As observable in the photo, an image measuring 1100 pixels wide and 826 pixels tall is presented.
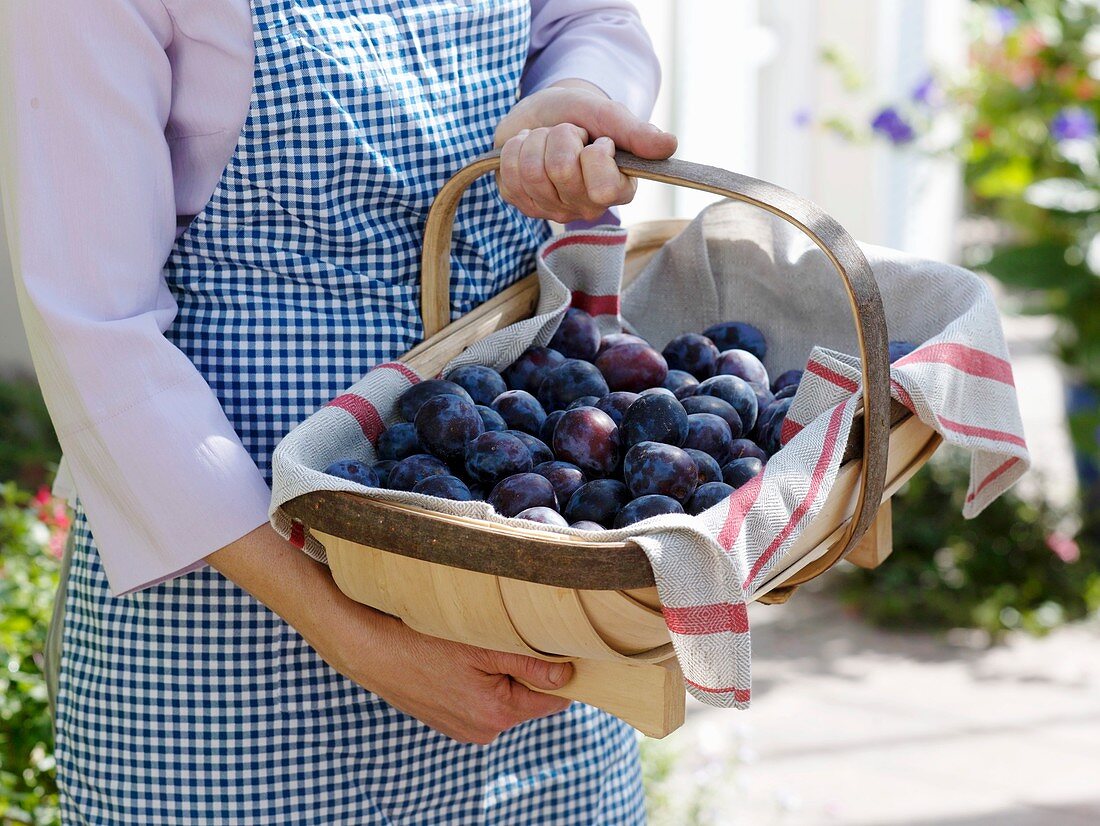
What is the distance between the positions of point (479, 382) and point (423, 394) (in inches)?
2.5

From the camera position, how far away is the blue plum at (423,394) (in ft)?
3.42

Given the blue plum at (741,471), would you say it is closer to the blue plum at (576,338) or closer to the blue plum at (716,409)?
the blue plum at (716,409)

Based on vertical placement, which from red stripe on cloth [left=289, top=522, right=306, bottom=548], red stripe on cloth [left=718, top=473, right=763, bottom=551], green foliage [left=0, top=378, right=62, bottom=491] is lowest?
green foliage [left=0, top=378, right=62, bottom=491]

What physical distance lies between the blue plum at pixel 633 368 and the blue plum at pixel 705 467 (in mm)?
155

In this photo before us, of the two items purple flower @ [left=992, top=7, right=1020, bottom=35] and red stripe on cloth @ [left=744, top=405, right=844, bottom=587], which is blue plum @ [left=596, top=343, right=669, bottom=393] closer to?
red stripe on cloth @ [left=744, top=405, right=844, bottom=587]

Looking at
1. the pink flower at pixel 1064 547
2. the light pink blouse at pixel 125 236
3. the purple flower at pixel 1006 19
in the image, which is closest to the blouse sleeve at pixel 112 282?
the light pink blouse at pixel 125 236

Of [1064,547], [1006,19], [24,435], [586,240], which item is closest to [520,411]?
[586,240]

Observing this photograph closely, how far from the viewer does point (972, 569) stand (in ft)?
11.3

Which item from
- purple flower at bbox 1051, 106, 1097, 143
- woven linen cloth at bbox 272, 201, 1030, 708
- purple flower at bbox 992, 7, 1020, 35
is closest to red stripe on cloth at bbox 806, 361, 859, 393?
woven linen cloth at bbox 272, 201, 1030, 708

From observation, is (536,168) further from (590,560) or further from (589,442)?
(590,560)

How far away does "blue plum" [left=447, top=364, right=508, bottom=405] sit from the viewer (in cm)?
109

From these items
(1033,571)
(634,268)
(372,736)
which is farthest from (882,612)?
(372,736)

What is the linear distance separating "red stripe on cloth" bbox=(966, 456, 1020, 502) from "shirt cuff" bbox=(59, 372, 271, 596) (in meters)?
0.69

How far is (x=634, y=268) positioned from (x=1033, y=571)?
254 centimetres
